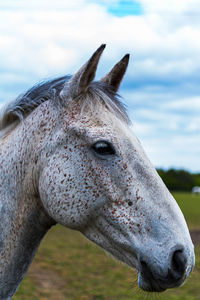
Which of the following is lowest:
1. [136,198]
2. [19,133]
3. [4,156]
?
[136,198]

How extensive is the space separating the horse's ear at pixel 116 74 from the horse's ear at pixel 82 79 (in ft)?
1.00

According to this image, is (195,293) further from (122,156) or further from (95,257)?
(122,156)

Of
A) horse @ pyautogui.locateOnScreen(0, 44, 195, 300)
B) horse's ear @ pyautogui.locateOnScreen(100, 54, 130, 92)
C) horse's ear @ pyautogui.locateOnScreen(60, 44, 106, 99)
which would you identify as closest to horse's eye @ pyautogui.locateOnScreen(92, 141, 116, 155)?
horse @ pyautogui.locateOnScreen(0, 44, 195, 300)

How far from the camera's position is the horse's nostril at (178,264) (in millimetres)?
2268

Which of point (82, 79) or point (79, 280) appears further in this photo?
point (79, 280)

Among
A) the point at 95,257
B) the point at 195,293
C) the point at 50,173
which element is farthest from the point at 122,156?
the point at 95,257

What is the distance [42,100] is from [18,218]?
99 centimetres

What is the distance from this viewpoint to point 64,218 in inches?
102

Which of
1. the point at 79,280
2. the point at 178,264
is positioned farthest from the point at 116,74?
the point at 79,280

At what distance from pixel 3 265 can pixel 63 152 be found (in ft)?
3.19

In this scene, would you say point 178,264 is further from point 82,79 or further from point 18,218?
point 82,79

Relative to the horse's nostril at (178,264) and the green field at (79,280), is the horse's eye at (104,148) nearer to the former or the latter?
the horse's nostril at (178,264)

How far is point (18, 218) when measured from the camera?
9.02ft

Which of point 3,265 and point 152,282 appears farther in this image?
point 3,265
